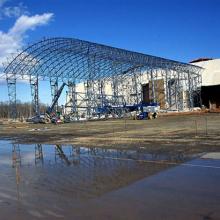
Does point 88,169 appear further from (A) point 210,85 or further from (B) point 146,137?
(A) point 210,85

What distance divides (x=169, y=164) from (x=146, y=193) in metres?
4.11

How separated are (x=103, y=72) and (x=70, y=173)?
60.7m

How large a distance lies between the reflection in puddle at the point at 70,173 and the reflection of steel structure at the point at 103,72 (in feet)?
125

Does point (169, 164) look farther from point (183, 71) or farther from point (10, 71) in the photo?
point (183, 71)

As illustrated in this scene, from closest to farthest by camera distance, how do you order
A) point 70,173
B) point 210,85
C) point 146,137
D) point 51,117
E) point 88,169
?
point 70,173 < point 88,169 < point 146,137 < point 51,117 < point 210,85

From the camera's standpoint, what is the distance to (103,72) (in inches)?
2825

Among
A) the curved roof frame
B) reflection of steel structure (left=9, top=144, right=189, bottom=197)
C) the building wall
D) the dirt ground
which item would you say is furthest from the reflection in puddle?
the building wall

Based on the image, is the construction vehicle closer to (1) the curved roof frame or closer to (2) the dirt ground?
(1) the curved roof frame

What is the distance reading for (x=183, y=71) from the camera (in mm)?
77625

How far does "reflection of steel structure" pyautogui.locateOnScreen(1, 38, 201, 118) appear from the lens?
185ft

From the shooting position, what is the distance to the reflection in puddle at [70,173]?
8688 millimetres

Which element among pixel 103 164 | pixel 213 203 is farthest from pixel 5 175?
pixel 213 203

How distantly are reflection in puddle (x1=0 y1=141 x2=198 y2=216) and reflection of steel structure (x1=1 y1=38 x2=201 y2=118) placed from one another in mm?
38104

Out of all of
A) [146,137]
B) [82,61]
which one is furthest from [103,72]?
[146,137]
